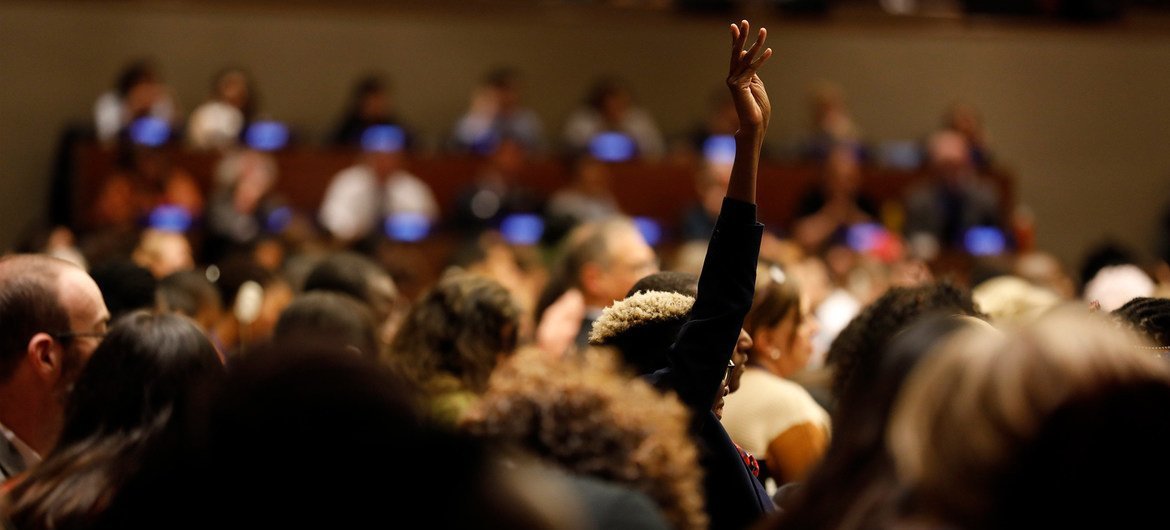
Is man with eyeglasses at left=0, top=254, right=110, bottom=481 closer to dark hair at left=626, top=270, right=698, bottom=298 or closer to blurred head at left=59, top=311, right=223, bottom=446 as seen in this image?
blurred head at left=59, top=311, right=223, bottom=446

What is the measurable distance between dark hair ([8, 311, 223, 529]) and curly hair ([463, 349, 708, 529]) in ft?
2.20

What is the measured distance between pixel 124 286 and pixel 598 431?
2528 millimetres

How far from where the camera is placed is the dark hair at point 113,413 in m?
2.26

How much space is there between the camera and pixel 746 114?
2.76m

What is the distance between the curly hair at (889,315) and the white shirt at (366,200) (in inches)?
282

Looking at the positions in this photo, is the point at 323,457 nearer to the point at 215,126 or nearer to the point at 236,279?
the point at 236,279

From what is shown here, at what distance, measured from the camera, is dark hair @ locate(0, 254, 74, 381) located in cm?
291

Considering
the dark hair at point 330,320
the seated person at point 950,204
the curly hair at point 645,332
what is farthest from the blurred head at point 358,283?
the seated person at point 950,204

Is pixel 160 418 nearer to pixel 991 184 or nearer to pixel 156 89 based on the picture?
pixel 156 89

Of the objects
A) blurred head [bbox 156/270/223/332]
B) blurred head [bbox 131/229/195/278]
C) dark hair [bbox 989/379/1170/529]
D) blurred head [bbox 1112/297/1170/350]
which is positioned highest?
blurred head [bbox 131/229/195/278]

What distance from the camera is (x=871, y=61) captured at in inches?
518

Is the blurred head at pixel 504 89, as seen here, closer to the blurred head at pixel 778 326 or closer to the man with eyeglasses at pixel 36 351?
the blurred head at pixel 778 326

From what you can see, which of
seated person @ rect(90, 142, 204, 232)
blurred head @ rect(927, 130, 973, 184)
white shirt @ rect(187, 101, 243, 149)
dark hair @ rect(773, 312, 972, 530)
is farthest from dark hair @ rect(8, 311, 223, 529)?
blurred head @ rect(927, 130, 973, 184)

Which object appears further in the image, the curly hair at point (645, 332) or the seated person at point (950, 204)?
the seated person at point (950, 204)
